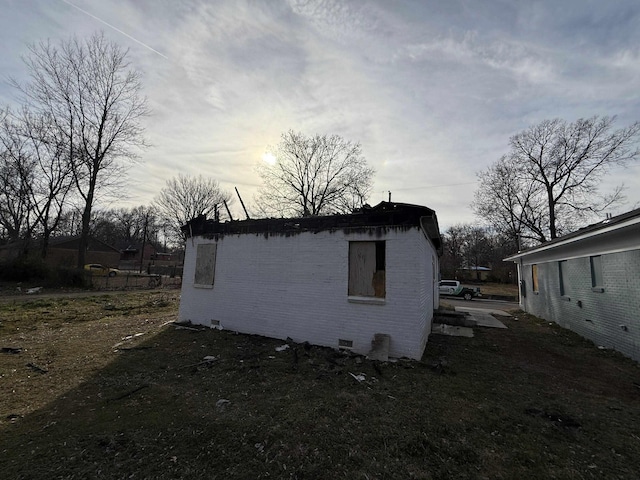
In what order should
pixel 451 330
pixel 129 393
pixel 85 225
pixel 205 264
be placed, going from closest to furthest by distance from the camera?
pixel 129 393
pixel 205 264
pixel 451 330
pixel 85 225

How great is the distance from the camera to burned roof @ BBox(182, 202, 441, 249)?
6.51 m

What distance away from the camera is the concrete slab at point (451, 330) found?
9.34 meters

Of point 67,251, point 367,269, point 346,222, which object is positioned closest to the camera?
point 367,269

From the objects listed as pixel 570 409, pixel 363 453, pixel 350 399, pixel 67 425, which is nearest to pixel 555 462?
pixel 570 409

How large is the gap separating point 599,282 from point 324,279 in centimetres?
761

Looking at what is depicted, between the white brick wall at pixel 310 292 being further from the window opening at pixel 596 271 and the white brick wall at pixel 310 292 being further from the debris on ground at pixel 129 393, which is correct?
the window opening at pixel 596 271

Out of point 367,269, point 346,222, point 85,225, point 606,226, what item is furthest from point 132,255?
point 606,226

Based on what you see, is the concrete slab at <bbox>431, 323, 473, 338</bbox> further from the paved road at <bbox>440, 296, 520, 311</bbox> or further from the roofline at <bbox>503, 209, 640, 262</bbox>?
the paved road at <bbox>440, 296, 520, 311</bbox>

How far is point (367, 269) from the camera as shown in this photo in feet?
22.2

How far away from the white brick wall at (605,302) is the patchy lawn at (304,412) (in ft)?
2.12

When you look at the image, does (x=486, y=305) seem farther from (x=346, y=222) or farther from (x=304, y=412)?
(x=304, y=412)

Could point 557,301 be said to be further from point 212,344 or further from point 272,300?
point 212,344

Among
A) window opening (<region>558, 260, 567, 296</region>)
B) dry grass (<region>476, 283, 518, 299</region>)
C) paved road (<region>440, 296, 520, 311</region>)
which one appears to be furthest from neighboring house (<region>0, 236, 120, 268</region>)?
dry grass (<region>476, 283, 518, 299</region>)

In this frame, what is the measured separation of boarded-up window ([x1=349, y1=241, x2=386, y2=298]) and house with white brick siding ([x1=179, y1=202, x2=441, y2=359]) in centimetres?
2
